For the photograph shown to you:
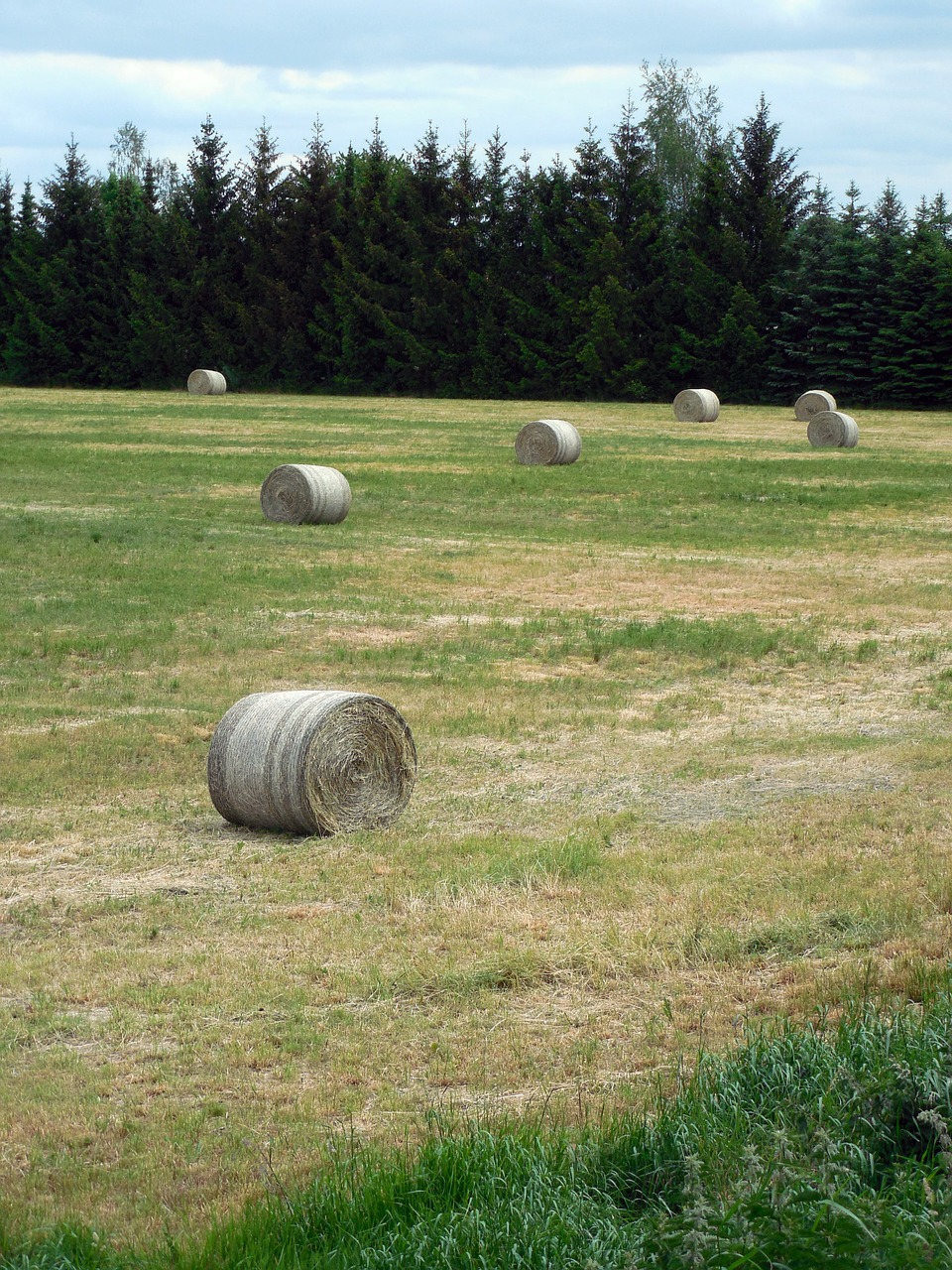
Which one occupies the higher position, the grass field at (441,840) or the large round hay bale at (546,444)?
the large round hay bale at (546,444)

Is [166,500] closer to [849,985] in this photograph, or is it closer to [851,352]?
[849,985]

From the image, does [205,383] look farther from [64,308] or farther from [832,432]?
[832,432]

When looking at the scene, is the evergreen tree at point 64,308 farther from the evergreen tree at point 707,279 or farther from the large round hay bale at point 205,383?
the evergreen tree at point 707,279

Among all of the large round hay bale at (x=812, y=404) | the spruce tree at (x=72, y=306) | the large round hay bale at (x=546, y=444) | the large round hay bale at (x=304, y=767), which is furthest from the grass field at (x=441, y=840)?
the spruce tree at (x=72, y=306)

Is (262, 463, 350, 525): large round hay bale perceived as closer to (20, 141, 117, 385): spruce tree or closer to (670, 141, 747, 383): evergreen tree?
(670, 141, 747, 383): evergreen tree

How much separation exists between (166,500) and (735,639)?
12458mm

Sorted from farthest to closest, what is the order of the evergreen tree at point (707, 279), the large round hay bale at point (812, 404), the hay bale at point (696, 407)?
the evergreen tree at point (707, 279) → the hay bale at point (696, 407) → the large round hay bale at point (812, 404)

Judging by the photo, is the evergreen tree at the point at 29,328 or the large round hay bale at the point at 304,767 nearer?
the large round hay bale at the point at 304,767

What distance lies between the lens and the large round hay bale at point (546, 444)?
29547 millimetres

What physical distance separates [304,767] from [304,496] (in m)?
13.4

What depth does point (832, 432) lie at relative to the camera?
33562 mm

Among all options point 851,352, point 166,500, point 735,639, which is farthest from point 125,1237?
point 851,352

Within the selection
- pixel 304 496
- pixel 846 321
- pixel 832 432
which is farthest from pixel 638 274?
pixel 304 496

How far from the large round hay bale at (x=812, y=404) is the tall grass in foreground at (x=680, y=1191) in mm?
37563
